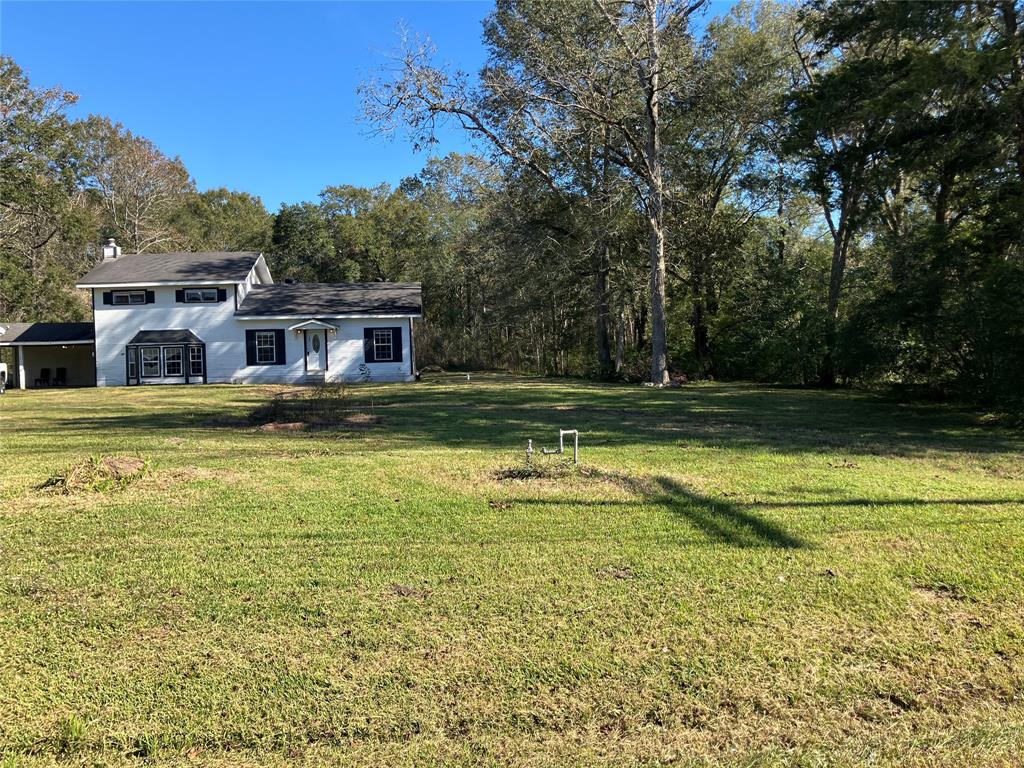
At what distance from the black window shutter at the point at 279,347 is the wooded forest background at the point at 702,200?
967cm

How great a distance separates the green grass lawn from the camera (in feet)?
8.30

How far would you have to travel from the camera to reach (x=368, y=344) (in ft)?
81.9

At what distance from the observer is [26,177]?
2712 cm

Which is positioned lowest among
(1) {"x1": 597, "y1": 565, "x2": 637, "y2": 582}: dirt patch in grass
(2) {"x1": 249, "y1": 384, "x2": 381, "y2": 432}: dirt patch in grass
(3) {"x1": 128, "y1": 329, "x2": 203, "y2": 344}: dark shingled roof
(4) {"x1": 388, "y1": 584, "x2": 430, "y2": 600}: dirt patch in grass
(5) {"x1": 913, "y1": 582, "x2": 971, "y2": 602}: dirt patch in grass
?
(5) {"x1": 913, "y1": 582, "x2": 971, "y2": 602}: dirt patch in grass

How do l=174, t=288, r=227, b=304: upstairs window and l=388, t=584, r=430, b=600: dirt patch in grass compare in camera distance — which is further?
l=174, t=288, r=227, b=304: upstairs window

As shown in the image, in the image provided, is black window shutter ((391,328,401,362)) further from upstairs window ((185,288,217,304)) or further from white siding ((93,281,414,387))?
upstairs window ((185,288,217,304))

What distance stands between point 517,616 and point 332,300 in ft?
79.0

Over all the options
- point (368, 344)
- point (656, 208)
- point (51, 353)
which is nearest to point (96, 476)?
point (656, 208)

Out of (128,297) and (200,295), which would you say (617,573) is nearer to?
(200,295)

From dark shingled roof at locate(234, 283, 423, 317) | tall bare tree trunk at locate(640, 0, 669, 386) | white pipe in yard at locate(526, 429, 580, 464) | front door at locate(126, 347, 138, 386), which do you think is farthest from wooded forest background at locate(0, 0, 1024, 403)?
front door at locate(126, 347, 138, 386)

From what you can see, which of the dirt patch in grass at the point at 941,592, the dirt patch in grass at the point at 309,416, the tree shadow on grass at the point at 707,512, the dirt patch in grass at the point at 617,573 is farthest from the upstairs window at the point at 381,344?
the dirt patch in grass at the point at 941,592

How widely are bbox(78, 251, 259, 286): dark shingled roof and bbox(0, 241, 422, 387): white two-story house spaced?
8 cm

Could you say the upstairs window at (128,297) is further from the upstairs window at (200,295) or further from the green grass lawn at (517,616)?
the green grass lawn at (517,616)

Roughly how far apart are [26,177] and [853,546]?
34.2 meters
